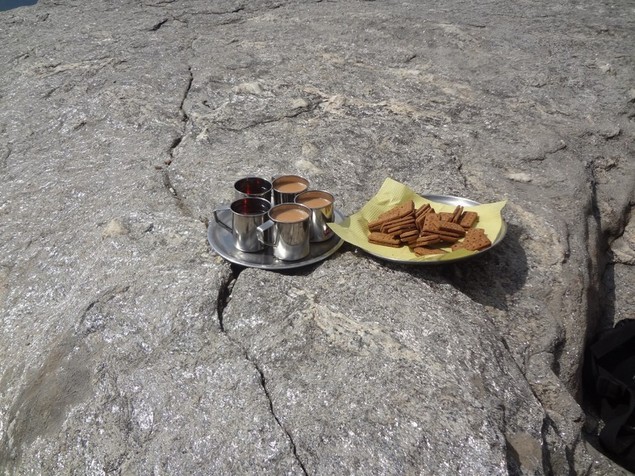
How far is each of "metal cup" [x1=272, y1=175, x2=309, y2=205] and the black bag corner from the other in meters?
1.38

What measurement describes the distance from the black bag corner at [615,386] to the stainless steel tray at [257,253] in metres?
1.19

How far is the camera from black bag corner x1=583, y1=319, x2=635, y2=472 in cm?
225

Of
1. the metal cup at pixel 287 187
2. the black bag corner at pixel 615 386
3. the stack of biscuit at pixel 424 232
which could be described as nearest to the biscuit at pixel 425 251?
the stack of biscuit at pixel 424 232

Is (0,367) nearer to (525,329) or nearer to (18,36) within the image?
(525,329)

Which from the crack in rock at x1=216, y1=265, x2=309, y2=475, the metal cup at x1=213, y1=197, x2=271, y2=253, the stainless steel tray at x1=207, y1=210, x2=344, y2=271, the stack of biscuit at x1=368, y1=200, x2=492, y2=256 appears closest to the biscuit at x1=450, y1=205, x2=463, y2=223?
the stack of biscuit at x1=368, y1=200, x2=492, y2=256

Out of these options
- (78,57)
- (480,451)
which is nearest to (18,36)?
(78,57)

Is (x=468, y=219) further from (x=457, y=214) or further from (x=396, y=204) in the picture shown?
(x=396, y=204)

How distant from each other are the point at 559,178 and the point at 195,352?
1968mm

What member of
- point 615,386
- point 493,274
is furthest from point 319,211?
point 615,386

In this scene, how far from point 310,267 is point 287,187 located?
0.39 metres

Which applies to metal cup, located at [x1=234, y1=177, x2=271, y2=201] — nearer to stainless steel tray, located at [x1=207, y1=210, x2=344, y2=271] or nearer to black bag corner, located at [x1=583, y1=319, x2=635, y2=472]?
stainless steel tray, located at [x1=207, y1=210, x2=344, y2=271]

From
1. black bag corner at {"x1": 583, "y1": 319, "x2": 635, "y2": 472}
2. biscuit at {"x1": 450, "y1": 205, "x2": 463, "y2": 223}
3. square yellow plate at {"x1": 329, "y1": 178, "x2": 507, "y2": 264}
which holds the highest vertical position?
biscuit at {"x1": 450, "y1": 205, "x2": 463, "y2": 223}

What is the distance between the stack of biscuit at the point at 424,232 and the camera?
2111 mm

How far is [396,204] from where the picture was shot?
2.36 m
